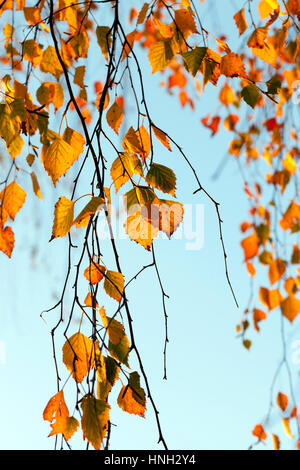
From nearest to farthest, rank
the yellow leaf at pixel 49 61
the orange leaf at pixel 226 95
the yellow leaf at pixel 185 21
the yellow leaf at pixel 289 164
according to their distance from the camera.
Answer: the yellow leaf at pixel 185 21 → the yellow leaf at pixel 49 61 → the yellow leaf at pixel 289 164 → the orange leaf at pixel 226 95

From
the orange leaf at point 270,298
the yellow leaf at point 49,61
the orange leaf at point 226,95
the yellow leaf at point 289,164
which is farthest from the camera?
the orange leaf at point 226,95

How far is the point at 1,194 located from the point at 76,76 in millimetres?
276

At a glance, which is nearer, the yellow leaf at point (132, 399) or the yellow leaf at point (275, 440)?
the yellow leaf at point (132, 399)

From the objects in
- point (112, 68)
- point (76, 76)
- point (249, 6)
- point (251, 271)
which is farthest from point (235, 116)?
point (112, 68)

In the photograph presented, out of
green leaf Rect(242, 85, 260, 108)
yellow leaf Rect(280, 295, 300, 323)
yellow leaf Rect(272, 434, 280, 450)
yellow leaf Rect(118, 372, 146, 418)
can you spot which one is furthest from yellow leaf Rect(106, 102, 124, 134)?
yellow leaf Rect(272, 434, 280, 450)

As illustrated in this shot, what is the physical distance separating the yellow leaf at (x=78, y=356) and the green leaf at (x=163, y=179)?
0.59 ft

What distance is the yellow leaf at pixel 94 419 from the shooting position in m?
0.53

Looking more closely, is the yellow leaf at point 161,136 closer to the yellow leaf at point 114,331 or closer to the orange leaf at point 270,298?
the yellow leaf at point 114,331

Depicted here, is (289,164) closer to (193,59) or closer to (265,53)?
(265,53)

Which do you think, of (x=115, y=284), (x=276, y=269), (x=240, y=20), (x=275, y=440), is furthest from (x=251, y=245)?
(x=115, y=284)

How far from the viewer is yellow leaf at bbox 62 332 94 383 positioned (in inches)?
22.5

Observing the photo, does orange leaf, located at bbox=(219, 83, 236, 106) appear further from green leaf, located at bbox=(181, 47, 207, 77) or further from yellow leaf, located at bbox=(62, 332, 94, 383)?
yellow leaf, located at bbox=(62, 332, 94, 383)

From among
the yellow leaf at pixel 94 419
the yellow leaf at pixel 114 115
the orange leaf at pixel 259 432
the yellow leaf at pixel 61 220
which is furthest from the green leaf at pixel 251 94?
the orange leaf at pixel 259 432

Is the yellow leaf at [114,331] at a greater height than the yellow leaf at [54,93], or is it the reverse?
the yellow leaf at [54,93]
